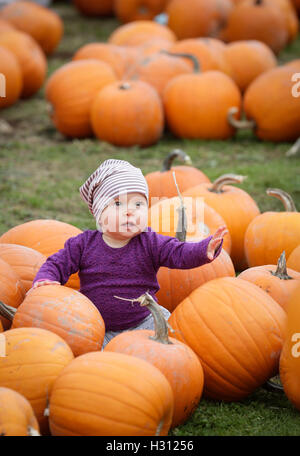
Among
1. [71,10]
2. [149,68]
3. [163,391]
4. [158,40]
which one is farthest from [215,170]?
[71,10]

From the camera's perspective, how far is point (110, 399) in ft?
7.19

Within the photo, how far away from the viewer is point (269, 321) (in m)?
2.76

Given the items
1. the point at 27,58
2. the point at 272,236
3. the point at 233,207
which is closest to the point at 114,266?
the point at 272,236

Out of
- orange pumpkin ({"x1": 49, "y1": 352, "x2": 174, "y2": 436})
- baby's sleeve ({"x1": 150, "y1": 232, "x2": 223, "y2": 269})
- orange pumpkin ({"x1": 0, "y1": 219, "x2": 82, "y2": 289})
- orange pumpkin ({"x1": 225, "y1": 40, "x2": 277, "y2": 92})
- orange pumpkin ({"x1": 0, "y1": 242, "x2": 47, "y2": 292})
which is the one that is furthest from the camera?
orange pumpkin ({"x1": 225, "y1": 40, "x2": 277, "y2": 92})

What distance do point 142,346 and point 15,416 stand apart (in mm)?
621

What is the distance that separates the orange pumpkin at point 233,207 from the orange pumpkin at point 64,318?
5.20 feet

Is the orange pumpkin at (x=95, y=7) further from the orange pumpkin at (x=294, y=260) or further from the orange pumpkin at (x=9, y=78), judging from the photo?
the orange pumpkin at (x=294, y=260)

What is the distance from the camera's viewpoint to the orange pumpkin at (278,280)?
3025 millimetres

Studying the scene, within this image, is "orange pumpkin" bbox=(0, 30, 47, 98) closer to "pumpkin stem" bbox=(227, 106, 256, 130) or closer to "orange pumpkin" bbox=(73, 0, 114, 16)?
"pumpkin stem" bbox=(227, 106, 256, 130)

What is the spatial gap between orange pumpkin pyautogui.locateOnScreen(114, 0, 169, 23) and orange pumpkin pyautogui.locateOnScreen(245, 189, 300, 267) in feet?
25.4

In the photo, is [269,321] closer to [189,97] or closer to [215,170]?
[215,170]

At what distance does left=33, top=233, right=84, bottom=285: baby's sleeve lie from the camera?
9.56 feet

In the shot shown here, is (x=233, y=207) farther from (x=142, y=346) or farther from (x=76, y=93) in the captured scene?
(x=76, y=93)

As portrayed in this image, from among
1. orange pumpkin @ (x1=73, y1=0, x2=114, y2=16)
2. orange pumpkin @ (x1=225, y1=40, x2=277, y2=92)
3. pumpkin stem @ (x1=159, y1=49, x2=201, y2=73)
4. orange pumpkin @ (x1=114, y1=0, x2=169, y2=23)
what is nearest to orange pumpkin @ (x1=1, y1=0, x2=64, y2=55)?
orange pumpkin @ (x1=114, y1=0, x2=169, y2=23)
